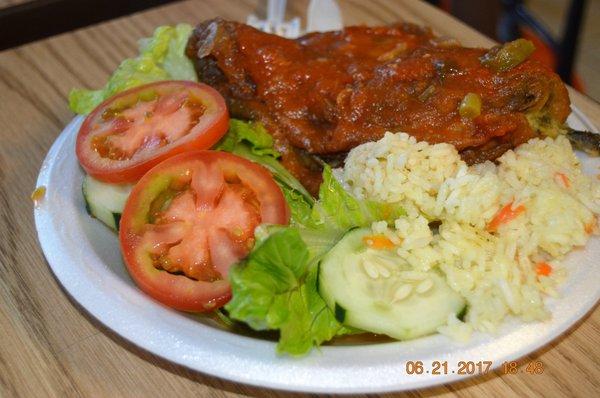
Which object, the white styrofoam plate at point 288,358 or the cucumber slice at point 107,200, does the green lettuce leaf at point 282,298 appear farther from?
the cucumber slice at point 107,200

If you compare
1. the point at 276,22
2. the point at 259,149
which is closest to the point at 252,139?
the point at 259,149

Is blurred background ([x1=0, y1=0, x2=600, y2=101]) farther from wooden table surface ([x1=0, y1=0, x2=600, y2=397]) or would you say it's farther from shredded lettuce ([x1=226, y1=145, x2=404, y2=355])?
shredded lettuce ([x1=226, y1=145, x2=404, y2=355])

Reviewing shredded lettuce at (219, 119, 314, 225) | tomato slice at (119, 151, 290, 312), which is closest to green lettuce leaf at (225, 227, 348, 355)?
tomato slice at (119, 151, 290, 312)

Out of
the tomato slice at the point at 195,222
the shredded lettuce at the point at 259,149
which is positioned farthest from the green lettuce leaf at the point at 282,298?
the shredded lettuce at the point at 259,149

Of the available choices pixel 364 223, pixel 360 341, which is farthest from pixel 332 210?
pixel 360 341

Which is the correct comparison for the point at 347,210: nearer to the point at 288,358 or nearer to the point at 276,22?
the point at 288,358

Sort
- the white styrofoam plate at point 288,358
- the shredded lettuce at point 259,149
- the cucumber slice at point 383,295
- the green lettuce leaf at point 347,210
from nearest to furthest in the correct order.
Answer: the white styrofoam plate at point 288,358 < the cucumber slice at point 383,295 < the green lettuce leaf at point 347,210 < the shredded lettuce at point 259,149
